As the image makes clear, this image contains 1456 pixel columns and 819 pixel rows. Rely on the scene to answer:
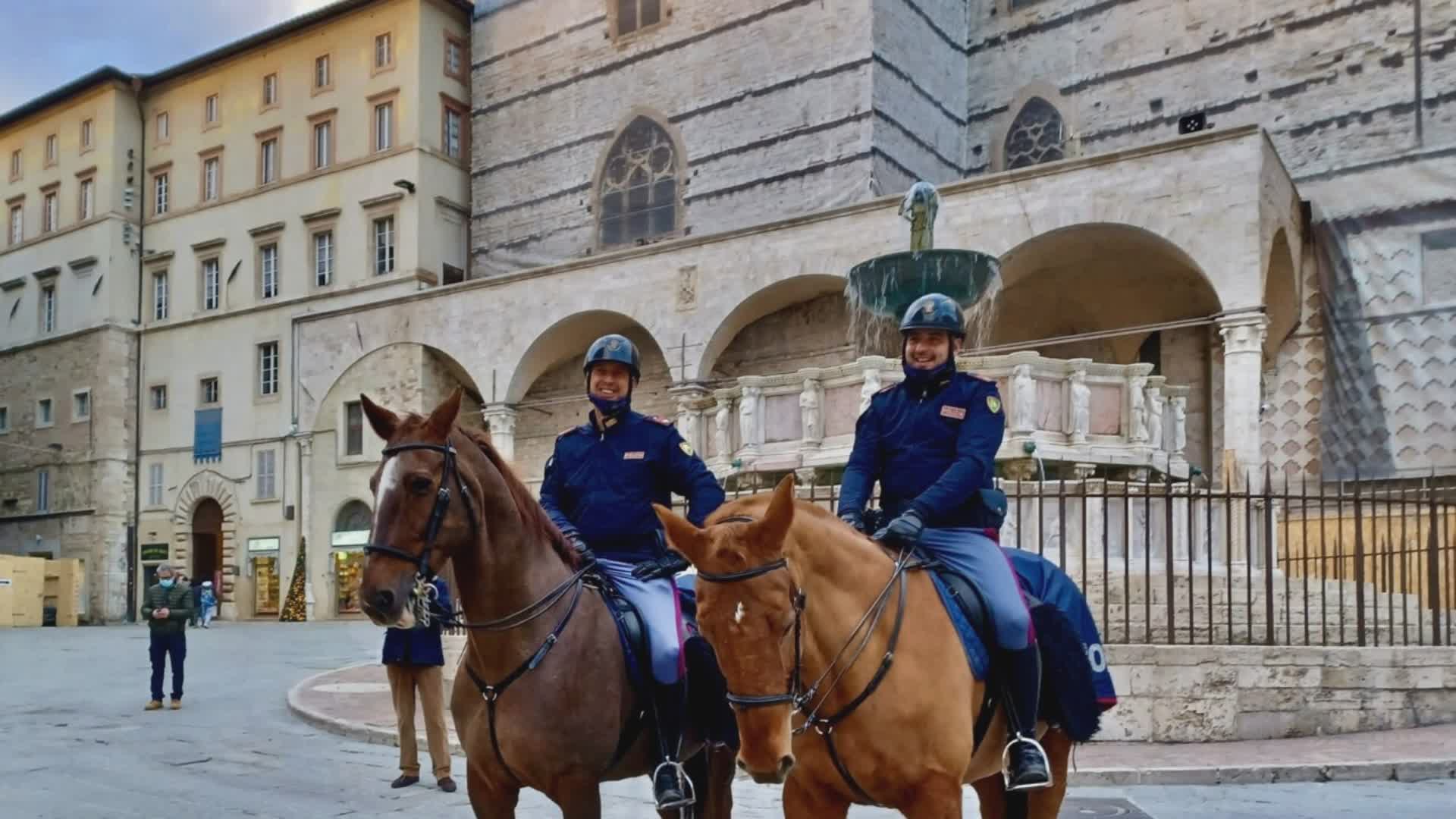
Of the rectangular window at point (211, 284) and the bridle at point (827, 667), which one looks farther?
the rectangular window at point (211, 284)

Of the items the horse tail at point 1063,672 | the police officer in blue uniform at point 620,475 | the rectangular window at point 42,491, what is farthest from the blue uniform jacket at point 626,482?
the rectangular window at point 42,491

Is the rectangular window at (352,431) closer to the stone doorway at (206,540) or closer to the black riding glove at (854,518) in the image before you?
the stone doorway at (206,540)

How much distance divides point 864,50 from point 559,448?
81.0 ft

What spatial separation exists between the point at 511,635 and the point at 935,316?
1810 mm

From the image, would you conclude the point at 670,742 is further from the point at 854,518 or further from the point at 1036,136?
the point at 1036,136

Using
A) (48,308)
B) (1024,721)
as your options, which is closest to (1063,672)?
(1024,721)

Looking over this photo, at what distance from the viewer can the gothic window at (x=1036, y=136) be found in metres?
28.9

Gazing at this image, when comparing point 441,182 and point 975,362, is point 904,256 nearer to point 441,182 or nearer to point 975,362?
point 975,362

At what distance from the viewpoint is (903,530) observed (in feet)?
13.0

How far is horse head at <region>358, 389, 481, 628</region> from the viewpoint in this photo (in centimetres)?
361

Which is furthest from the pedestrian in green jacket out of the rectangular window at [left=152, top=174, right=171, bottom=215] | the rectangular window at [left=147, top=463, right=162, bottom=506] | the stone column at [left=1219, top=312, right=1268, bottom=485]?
the rectangular window at [left=152, top=174, right=171, bottom=215]

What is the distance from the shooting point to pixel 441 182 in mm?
35219

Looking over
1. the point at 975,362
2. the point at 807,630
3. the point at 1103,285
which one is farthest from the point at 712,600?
the point at 1103,285

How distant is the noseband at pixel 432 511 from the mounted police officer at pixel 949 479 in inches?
51.6
